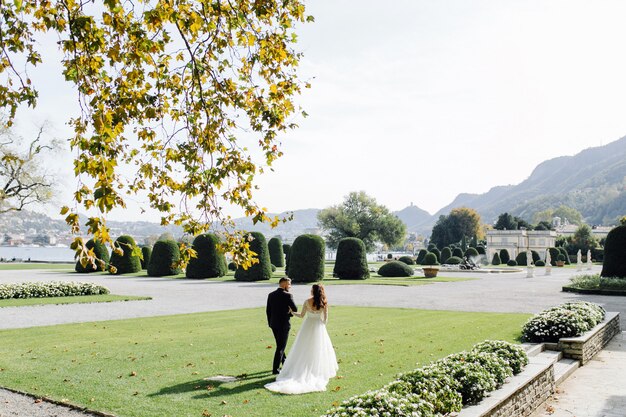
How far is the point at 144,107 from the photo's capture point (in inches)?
266

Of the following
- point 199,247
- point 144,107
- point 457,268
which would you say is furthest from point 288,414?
point 457,268

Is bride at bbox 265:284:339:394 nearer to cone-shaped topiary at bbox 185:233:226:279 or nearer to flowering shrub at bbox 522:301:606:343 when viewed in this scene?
flowering shrub at bbox 522:301:606:343

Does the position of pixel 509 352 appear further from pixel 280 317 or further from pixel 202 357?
pixel 202 357

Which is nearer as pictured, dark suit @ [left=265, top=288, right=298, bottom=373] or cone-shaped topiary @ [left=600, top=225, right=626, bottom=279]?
dark suit @ [left=265, top=288, right=298, bottom=373]

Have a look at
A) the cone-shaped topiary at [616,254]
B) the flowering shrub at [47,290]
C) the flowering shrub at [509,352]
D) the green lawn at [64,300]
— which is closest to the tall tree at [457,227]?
the cone-shaped topiary at [616,254]

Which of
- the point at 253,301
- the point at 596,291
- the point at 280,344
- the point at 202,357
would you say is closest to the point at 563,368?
the point at 280,344

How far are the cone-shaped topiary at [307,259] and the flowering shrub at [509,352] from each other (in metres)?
25.4

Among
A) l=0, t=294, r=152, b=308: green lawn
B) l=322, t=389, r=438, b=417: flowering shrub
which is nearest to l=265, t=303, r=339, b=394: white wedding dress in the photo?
l=322, t=389, r=438, b=417: flowering shrub

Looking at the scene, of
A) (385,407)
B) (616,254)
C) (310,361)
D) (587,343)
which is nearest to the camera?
(385,407)

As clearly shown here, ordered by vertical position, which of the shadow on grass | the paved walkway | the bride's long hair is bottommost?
the paved walkway

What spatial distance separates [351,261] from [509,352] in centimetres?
2806

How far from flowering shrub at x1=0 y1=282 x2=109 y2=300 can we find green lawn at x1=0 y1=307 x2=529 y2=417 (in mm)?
10452

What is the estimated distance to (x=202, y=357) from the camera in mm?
11250

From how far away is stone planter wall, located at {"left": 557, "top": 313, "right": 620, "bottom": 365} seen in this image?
469 inches
